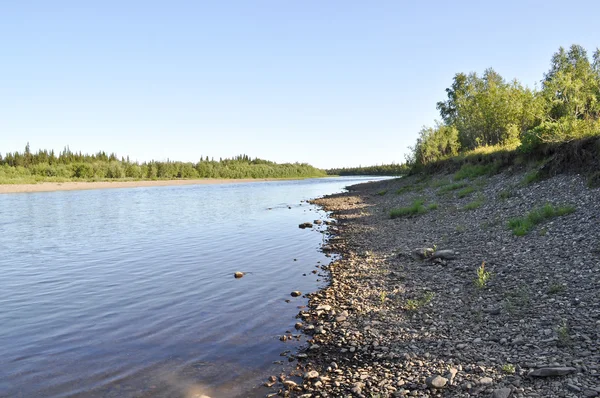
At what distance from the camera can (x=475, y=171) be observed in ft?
134

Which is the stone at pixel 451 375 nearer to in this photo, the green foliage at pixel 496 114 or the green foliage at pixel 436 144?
the green foliage at pixel 496 114

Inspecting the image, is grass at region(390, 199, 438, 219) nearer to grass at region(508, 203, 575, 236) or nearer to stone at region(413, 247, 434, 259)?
grass at region(508, 203, 575, 236)

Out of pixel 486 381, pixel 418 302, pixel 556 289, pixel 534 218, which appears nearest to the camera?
pixel 486 381

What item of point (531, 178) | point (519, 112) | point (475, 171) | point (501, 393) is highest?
point (519, 112)

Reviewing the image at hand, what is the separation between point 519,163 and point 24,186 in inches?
5287

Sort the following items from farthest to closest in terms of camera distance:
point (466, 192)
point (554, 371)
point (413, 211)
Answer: point (466, 192) < point (413, 211) < point (554, 371)

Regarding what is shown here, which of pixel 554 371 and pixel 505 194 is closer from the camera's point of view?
pixel 554 371

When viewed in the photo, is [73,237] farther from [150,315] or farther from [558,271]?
[558,271]

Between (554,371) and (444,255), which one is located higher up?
(444,255)

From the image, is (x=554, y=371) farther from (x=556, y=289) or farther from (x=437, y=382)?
(x=556, y=289)

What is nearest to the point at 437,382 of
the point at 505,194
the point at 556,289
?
the point at 556,289

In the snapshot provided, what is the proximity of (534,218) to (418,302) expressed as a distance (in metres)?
9.85

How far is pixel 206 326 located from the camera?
12.2 metres

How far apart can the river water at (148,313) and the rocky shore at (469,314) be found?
144 centimetres
